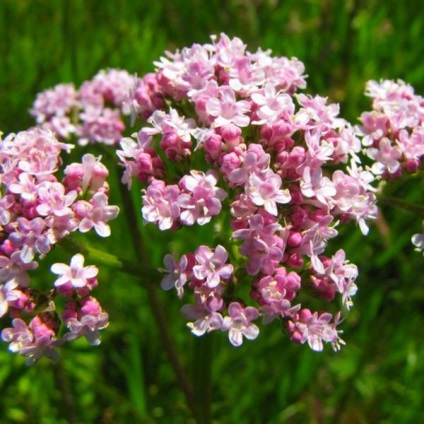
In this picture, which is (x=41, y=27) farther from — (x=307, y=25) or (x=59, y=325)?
(x=59, y=325)

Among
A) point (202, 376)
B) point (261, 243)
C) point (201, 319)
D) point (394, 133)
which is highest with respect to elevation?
point (394, 133)

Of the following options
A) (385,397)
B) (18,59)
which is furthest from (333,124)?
(18,59)

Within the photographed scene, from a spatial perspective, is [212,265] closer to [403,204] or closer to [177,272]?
[177,272]

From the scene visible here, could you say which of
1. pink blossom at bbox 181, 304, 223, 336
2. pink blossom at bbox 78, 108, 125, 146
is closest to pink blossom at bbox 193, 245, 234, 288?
pink blossom at bbox 181, 304, 223, 336

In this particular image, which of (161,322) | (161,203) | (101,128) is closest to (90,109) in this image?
(101,128)

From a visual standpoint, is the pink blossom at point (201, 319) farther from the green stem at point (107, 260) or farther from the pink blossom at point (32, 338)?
the pink blossom at point (32, 338)

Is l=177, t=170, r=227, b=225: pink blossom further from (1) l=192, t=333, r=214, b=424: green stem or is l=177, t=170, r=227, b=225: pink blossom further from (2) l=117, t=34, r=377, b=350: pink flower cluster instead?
(1) l=192, t=333, r=214, b=424: green stem
